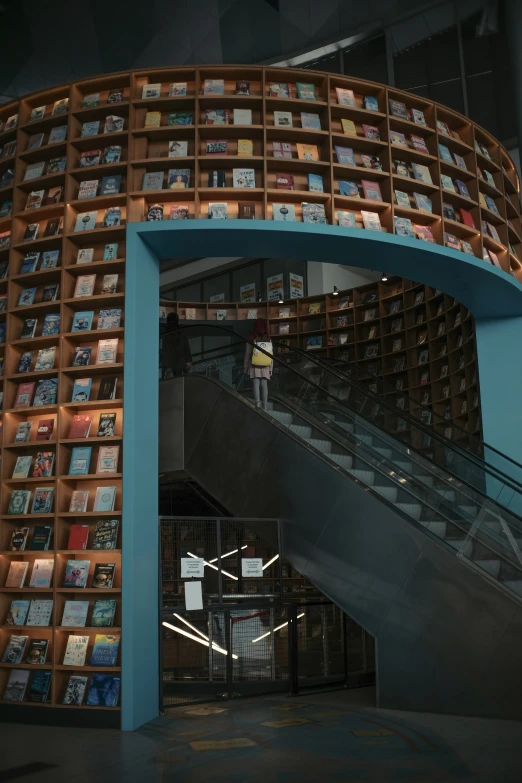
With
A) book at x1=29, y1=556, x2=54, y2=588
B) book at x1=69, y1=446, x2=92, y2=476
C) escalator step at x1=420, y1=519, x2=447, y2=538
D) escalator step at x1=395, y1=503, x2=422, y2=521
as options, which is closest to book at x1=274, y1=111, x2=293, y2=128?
book at x1=69, y1=446, x2=92, y2=476

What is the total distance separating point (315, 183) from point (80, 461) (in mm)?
3176

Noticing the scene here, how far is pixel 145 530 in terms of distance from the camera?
20.0 feet

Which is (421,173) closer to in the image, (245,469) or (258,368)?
(258,368)

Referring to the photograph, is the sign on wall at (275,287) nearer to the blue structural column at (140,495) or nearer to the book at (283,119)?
the book at (283,119)

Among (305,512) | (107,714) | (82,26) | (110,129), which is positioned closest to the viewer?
(107,714)

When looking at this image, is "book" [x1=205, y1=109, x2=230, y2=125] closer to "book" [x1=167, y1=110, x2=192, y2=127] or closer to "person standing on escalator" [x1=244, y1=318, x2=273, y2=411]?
"book" [x1=167, y1=110, x2=192, y2=127]

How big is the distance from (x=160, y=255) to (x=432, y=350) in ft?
16.8

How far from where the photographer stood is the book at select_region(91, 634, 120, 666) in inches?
226

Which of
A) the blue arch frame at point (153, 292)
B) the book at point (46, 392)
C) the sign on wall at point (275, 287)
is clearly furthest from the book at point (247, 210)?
the sign on wall at point (275, 287)

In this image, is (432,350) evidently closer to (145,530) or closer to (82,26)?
(145,530)

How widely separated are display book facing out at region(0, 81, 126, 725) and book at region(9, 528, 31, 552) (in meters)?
0.01

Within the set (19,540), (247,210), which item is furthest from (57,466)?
(247,210)

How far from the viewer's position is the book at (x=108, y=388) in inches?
246

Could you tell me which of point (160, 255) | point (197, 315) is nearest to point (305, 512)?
point (160, 255)
